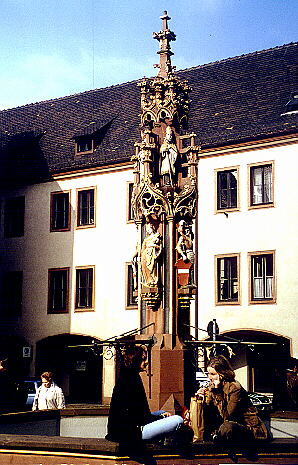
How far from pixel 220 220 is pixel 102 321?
21.1 ft

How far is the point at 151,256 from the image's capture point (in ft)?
35.1

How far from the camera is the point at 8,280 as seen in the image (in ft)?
115

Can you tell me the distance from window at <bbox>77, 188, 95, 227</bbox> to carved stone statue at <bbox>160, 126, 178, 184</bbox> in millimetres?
22127

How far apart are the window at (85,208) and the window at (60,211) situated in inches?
25.2

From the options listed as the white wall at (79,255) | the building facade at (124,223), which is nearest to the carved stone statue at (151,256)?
the building facade at (124,223)

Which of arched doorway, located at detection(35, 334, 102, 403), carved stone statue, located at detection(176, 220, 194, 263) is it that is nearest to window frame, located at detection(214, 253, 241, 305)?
arched doorway, located at detection(35, 334, 102, 403)

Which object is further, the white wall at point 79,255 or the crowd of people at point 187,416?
the white wall at point 79,255

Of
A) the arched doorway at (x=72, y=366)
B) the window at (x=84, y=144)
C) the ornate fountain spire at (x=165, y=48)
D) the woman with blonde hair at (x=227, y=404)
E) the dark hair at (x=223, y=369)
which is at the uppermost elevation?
the window at (x=84, y=144)

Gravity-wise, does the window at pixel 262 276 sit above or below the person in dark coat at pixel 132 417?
above

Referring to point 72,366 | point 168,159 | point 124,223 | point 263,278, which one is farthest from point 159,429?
point 72,366

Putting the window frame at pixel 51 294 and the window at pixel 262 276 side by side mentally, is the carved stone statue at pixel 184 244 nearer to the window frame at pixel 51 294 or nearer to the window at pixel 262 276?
the window at pixel 262 276

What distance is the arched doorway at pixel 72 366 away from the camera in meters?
32.5

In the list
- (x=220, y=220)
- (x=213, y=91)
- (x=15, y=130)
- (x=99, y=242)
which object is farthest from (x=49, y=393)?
(x=15, y=130)

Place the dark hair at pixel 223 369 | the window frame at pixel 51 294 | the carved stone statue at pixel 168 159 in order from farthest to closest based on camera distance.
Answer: the window frame at pixel 51 294 < the carved stone statue at pixel 168 159 < the dark hair at pixel 223 369
